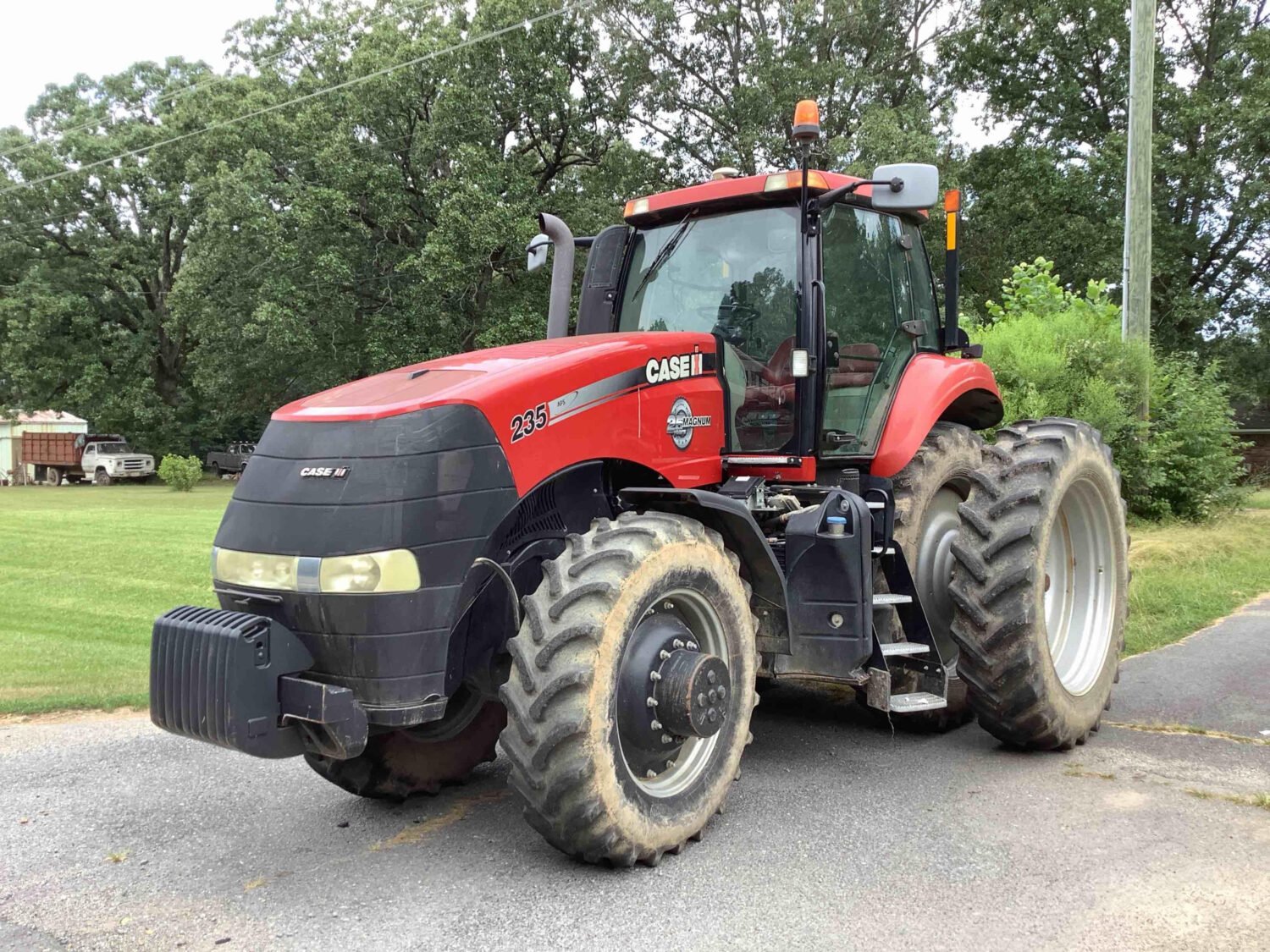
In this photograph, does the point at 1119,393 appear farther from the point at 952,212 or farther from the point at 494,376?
the point at 494,376

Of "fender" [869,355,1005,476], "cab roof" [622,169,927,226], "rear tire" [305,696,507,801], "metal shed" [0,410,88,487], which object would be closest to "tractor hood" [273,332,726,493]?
"cab roof" [622,169,927,226]

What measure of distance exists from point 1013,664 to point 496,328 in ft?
69.3

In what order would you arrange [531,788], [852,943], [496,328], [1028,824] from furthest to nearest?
[496,328] → [1028,824] → [531,788] → [852,943]

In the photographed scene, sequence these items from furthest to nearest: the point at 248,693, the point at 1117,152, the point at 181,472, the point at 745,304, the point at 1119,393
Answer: the point at 181,472 → the point at 1117,152 → the point at 1119,393 → the point at 745,304 → the point at 248,693

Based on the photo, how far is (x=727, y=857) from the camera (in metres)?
3.79

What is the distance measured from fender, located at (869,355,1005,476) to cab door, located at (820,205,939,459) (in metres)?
0.06

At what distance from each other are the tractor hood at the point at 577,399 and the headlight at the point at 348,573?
507 mm

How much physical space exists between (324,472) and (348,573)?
0.38 metres

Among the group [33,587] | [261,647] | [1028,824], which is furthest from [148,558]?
[1028,824]

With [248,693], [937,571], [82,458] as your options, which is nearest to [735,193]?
[937,571]

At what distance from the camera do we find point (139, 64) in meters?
39.2

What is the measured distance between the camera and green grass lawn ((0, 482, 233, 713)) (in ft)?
22.6

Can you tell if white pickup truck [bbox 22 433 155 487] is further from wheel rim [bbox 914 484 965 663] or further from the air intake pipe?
wheel rim [bbox 914 484 965 663]

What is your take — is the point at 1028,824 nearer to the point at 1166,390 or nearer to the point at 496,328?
the point at 1166,390
